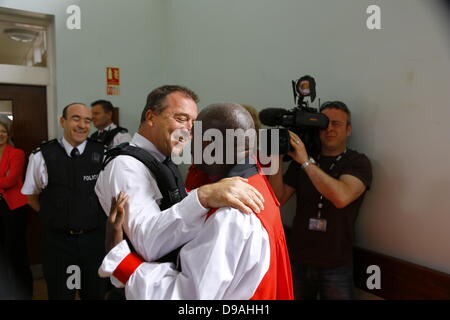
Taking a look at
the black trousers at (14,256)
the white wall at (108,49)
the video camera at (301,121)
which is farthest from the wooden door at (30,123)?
the video camera at (301,121)

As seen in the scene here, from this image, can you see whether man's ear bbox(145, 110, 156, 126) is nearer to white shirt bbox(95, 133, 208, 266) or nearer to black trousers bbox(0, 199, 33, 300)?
white shirt bbox(95, 133, 208, 266)

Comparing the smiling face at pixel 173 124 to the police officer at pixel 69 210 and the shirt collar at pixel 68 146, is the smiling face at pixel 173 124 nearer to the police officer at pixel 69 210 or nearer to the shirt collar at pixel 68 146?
A: the police officer at pixel 69 210

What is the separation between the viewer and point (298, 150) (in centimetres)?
192

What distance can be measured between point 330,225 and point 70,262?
70.7 inches

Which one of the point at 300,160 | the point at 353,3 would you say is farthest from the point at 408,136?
the point at 353,3

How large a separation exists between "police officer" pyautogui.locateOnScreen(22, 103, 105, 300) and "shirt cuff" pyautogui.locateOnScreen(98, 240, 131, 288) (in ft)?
4.95

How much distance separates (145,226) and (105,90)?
316 cm

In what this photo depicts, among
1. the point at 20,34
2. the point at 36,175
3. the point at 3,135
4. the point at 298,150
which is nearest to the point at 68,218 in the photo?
the point at 36,175

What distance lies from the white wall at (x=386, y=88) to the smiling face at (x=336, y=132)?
0.43ft

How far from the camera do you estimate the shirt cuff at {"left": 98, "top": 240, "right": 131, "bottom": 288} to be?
0.98 m

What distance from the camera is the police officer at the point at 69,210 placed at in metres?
2.42

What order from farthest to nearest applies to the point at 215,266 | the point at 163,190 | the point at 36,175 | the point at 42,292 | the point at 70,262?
the point at 42,292, the point at 36,175, the point at 70,262, the point at 163,190, the point at 215,266

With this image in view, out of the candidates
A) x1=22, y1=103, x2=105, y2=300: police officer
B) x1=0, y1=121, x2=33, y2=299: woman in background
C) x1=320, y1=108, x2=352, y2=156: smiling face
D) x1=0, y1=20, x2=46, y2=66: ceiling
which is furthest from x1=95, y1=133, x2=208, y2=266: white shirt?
x1=0, y1=20, x2=46, y2=66: ceiling

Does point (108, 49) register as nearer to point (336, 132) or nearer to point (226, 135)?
point (336, 132)
